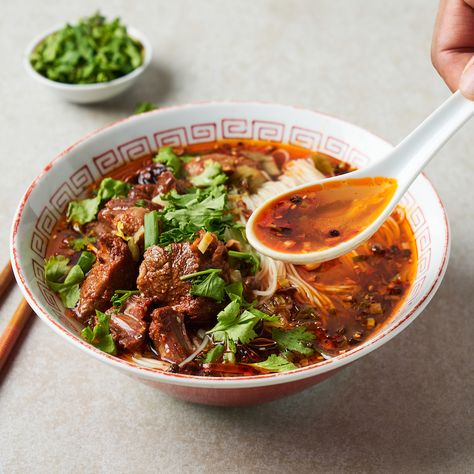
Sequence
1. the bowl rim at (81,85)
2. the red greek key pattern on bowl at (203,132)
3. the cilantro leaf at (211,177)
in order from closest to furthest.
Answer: the cilantro leaf at (211,177), the red greek key pattern on bowl at (203,132), the bowl rim at (81,85)

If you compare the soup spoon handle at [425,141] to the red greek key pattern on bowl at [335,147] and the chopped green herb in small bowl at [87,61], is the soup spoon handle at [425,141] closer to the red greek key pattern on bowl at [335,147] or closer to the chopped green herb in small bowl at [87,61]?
the red greek key pattern on bowl at [335,147]

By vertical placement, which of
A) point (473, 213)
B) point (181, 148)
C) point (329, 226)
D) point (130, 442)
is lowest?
point (130, 442)

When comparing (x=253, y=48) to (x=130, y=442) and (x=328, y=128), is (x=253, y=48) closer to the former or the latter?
(x=328, y=128)

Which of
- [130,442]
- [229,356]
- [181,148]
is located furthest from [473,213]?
[130,442]

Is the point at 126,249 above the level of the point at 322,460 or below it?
above

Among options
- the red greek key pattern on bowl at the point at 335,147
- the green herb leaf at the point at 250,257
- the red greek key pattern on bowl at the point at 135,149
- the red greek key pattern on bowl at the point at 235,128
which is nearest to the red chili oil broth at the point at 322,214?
the green herb leaf at the point at 250,257

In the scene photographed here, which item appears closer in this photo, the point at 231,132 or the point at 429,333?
the point at 429,333
